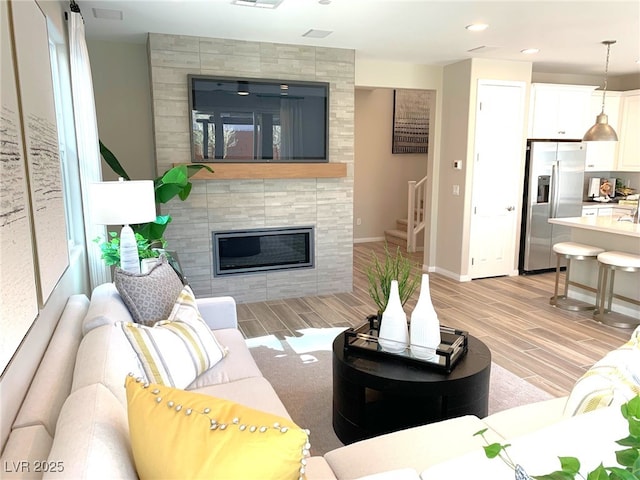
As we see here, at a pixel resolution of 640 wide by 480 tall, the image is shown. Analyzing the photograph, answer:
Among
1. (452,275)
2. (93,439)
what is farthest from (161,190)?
(452,275)

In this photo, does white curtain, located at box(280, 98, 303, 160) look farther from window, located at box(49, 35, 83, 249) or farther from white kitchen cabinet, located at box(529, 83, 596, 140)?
white kitchen cabinet, located at box(529, 83, 596, 140)

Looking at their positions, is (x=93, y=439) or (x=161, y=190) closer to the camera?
(x=93, y=439)

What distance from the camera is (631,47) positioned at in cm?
484

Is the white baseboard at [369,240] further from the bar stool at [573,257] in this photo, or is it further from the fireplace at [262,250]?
the bar stool at [573,257]

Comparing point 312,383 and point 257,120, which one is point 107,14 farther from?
point 312,383

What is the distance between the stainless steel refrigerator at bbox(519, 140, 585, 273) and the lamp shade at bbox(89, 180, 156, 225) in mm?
4851

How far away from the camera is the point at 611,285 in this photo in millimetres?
4402

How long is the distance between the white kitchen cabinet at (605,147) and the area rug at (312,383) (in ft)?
14.9

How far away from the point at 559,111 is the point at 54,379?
6308 millimetres

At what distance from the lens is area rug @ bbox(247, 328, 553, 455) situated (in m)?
2.67

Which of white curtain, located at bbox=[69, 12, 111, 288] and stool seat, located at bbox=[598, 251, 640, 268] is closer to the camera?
white curtain, located at bbox=[69, 12, 111, 288]

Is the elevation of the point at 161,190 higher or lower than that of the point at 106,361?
higher

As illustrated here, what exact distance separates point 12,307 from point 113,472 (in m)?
0.63

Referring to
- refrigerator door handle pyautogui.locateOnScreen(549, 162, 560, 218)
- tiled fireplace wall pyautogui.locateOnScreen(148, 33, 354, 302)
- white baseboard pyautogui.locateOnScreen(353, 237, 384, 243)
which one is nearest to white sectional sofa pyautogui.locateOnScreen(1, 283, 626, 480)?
tiled fireplace wall pyautogui.locateOnScreen(148, 33, 354, 302)
